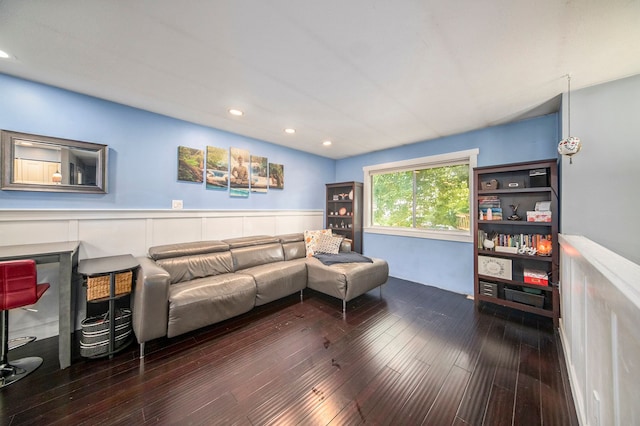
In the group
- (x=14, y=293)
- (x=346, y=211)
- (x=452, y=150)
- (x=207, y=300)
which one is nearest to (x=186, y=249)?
(x=207, y=300)

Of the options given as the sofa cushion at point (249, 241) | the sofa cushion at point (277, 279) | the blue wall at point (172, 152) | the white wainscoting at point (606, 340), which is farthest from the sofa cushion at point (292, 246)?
the white wainscoting at point (606, 340)

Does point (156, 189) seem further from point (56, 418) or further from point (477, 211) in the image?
Result: point (477, 211)

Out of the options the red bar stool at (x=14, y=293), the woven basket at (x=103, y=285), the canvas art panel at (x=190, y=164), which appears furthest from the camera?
the canvas art panel at (x=190, y=164)

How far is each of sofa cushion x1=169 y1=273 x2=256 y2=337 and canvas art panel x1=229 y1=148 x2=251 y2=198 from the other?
1449 mm

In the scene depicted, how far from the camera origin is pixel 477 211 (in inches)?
116

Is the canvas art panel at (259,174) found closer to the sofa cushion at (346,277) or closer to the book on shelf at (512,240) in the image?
the sofa cushion at (346,277)

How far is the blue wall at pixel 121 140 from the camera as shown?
2064 mm

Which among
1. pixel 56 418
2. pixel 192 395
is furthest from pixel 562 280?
pixel 56 418

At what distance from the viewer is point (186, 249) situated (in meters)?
2.74

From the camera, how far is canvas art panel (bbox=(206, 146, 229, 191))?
127 inches

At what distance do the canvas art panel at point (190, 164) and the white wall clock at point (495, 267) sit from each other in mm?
4059

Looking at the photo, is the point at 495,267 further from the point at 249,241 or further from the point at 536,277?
the point at 249,241

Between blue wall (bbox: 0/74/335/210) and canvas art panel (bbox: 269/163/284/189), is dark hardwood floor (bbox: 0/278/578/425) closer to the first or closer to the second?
blue wall (bbox: 0/74/335/210)

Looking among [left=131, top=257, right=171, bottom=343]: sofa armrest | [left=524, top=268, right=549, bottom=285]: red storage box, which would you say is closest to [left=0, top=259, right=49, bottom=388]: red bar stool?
[left=131, top=257, right=171, bottom=343]: sofa armrest
